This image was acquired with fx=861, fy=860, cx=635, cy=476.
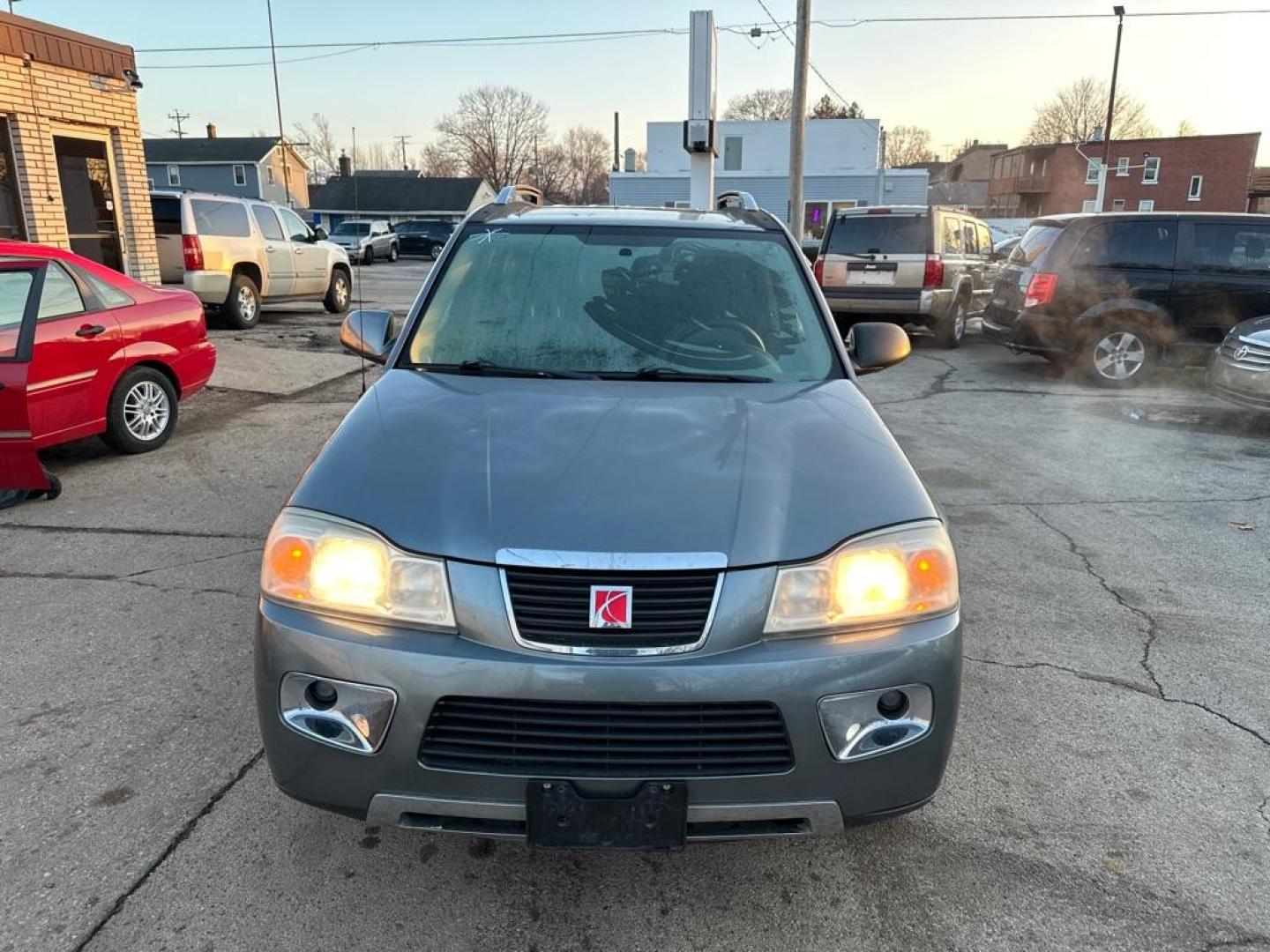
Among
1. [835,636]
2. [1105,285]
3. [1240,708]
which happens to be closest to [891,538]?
[835,636]

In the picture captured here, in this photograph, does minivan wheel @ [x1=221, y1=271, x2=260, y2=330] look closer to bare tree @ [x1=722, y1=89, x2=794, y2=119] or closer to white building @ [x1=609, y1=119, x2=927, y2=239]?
white building @ [x1=609, y1=119, x2=927, y2=239]

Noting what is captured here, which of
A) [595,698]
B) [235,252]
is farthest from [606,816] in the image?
[235,252]

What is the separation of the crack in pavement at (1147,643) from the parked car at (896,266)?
7.48m

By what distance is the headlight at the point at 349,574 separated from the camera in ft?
6.78

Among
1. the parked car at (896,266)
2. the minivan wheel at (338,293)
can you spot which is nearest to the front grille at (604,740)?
the parked car at (896,266)

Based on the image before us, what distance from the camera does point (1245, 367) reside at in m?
7.77

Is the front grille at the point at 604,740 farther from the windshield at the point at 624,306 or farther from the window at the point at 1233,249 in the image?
the window at the point at 1233,249

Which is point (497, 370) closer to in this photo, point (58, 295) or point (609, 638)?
point (609, 638)

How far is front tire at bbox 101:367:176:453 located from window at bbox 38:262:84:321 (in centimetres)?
63

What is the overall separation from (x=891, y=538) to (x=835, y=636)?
311 millimetres

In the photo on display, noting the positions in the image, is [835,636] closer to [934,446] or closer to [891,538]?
[891,538]

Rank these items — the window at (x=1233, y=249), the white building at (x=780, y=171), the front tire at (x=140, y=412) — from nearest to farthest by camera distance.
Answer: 1. the front tire at (x=140, y=412)
2. the window at (x=1233, y=249)
3. the white building at (x=780, y=171)

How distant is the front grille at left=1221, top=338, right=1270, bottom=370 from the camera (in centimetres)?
761

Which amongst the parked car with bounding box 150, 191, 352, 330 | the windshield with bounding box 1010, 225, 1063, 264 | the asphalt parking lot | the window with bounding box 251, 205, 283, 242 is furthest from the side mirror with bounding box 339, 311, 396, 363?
the window with bounding box 251, 205, 283, 242
